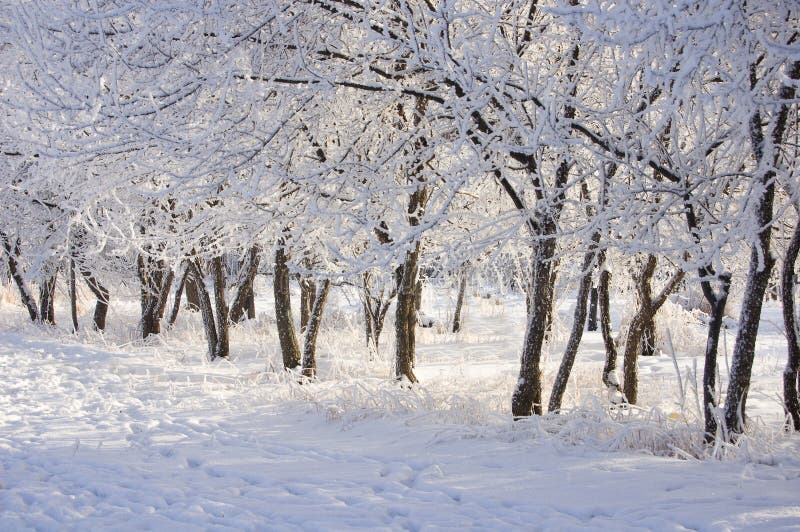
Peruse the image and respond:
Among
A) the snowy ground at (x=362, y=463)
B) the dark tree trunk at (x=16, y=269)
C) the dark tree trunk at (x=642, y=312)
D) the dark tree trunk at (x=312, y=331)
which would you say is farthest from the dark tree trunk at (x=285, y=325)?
the dark tree trunk at (x=16, y=269)

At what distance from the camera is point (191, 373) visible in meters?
9.43

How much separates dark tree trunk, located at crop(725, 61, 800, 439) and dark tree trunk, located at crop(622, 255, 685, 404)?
Answer: 8.95 ft

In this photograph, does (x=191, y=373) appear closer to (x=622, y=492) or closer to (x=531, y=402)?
(x=531, y=402)

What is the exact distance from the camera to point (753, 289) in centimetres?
410

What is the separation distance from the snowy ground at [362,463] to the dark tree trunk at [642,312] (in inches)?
23.7

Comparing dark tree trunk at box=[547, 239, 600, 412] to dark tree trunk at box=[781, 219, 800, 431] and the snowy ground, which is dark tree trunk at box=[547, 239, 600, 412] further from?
dark tree trunk at box=[781, 219, 800, 431]

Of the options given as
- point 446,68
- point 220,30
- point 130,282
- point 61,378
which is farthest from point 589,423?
point 130,282

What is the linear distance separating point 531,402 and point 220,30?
170 inches

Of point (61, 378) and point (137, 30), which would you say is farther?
point (61, 378)

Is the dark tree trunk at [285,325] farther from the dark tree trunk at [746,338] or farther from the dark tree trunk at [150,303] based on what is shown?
the dark tree trunk at [746,338]

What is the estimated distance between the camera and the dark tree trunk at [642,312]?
7277mm

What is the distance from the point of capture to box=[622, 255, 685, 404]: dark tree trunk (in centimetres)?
728

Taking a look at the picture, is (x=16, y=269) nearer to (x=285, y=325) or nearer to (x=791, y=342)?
(x=285, y=325)

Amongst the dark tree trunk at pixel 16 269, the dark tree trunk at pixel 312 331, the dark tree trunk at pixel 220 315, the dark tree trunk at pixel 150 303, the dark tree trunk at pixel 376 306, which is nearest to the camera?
the dark tree trunk at pixel 312 331
